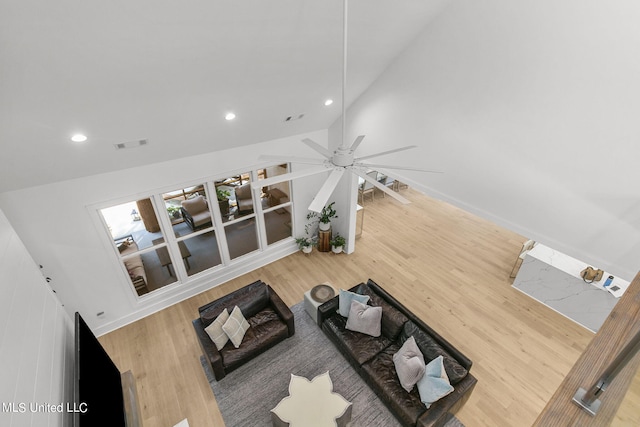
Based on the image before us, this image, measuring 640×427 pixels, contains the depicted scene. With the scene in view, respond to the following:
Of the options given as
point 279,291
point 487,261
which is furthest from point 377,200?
point 279,291

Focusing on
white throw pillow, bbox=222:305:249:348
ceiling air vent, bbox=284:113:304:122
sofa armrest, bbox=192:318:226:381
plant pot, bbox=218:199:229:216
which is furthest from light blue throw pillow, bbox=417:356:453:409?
plant pot, bbox=218:199:229:216

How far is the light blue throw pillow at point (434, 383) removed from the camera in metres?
3.37

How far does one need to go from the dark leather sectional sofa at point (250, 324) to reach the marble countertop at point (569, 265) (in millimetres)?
4486

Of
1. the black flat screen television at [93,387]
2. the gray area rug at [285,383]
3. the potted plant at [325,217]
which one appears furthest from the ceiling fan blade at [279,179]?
the potted plant at [325,217]

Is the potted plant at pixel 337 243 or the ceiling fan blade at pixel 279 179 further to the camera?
the potted plant at pixel 337 243

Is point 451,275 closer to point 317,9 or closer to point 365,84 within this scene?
point 365,84

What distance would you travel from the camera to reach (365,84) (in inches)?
185

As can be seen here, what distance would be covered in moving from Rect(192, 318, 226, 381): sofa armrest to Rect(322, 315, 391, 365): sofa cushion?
1.57 m

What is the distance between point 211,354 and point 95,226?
2.45 metres

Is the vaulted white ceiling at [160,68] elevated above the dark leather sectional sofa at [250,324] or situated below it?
above

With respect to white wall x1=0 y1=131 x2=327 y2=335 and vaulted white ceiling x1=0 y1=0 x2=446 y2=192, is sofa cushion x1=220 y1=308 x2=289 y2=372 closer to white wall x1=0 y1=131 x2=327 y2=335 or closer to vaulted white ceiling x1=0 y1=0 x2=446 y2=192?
white wall x1=0 y1=131 x2=327 y2=335

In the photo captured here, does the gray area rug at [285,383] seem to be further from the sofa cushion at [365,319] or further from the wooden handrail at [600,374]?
the wooden handrail at [600,374]

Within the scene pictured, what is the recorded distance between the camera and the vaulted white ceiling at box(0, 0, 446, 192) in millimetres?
1973

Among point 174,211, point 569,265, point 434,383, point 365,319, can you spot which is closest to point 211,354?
point 365,319
